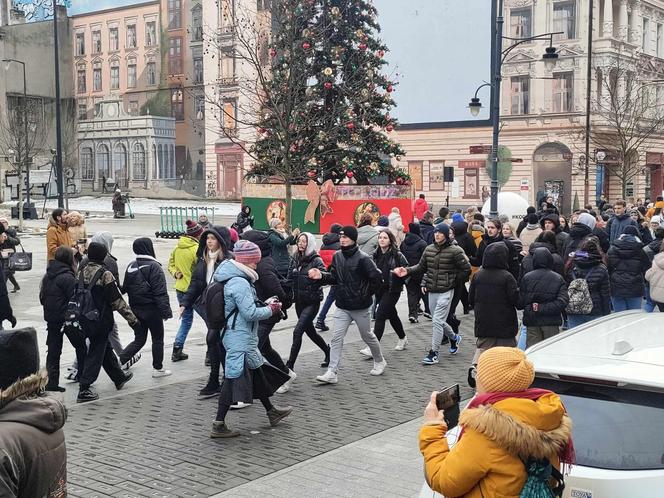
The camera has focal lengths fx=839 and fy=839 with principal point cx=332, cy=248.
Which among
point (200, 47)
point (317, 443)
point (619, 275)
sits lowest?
point (317, 443)

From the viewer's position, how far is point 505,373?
3.33 metres

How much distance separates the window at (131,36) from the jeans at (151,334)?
180 ft

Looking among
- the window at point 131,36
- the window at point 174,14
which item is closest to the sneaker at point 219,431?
the window at point 174,14

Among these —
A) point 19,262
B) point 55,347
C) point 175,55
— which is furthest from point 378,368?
point 175,55

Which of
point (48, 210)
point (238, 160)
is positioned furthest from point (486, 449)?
point (238, 160)

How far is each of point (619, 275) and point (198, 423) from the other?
702 centimetres

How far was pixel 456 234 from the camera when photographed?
1356 centimetres

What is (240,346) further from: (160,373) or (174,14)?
(174,14)

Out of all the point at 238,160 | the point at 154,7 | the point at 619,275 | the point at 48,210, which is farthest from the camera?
the point at 154,7

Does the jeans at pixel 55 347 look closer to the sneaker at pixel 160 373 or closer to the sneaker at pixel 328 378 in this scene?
the sneaker at pixel 160 373

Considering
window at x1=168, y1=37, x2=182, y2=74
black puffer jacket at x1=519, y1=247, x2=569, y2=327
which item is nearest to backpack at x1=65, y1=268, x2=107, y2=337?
black puffer jacket at x1=519, y1=247, x2=569, y2=327

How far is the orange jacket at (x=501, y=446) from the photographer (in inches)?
125

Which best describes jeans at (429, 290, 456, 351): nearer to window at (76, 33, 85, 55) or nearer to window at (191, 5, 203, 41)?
window at (191, 5, 203, 41)

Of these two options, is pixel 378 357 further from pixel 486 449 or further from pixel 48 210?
pixel 48 210
